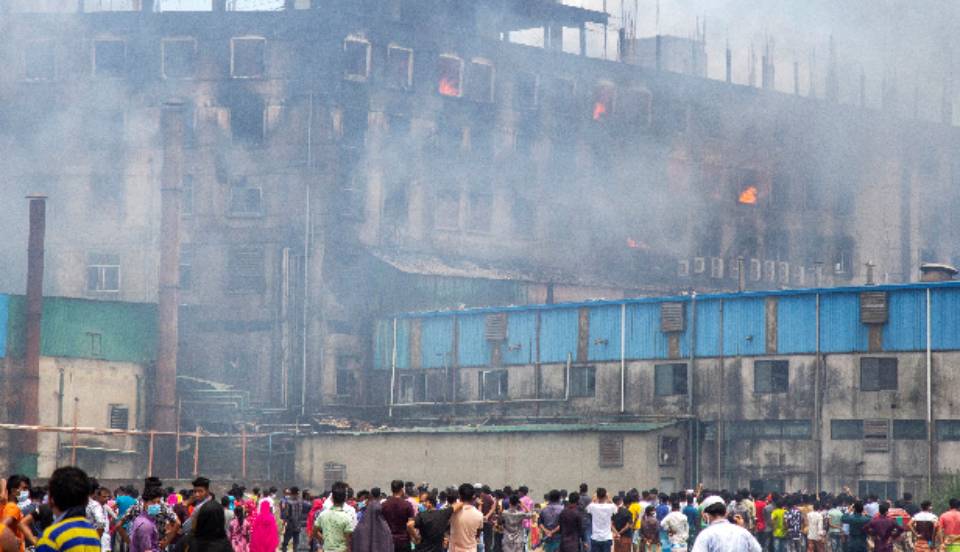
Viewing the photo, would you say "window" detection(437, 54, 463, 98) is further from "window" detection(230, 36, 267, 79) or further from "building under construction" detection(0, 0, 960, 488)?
"window" detection(230, 36, 267, 79)

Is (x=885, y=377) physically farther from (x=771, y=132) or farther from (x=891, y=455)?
(x=771, y=132)

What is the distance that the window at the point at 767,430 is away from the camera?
51.6 meters

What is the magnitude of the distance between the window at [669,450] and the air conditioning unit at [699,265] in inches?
1210

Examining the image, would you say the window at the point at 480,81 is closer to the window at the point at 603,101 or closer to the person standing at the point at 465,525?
the window at the point at 603,101

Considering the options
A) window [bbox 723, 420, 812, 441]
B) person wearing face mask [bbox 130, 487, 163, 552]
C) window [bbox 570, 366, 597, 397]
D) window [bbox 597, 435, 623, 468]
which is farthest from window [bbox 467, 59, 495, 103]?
person wearing face mask [bbox 130, 487, 163, 552]

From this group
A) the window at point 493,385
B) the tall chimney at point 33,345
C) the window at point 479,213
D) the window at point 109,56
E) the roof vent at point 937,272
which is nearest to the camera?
the roof vent at point 937,272

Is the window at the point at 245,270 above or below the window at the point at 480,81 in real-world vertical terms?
below

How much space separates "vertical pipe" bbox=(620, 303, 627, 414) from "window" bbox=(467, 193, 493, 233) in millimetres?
19571

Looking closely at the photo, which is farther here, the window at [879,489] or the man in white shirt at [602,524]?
the window at [879,489]

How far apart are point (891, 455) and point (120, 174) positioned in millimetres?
38999

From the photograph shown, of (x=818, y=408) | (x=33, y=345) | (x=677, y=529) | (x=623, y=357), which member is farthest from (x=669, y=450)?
(x=677, y=529)

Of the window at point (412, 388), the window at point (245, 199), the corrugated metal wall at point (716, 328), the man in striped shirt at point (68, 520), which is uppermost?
the window at point (245, 199)

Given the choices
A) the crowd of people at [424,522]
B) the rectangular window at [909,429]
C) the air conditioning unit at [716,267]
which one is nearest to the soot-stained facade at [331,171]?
the air conditioning unit at [716,267]

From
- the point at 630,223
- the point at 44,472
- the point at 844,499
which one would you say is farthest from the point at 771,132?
the point at 844,499
